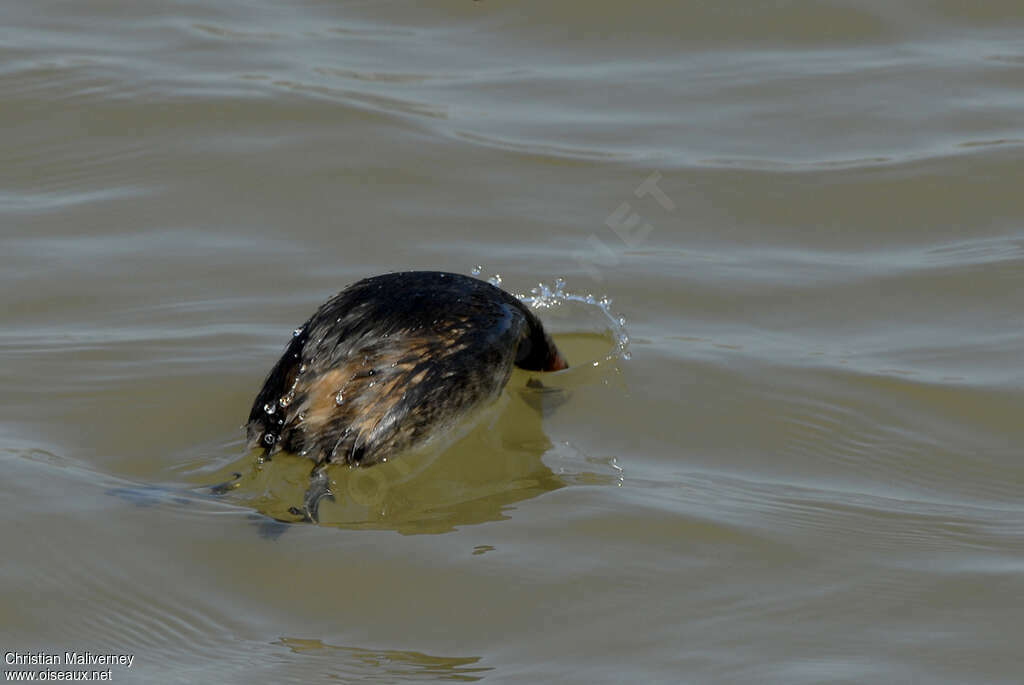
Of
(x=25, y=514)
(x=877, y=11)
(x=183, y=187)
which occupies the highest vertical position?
(x=877, y=11)

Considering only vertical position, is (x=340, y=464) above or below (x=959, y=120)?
below

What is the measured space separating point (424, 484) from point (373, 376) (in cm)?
47

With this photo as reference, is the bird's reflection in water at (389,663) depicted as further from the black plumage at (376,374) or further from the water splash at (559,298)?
the water splash at (559,298)

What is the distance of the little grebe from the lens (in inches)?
229

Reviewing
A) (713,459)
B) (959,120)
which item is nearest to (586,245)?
(713,459)

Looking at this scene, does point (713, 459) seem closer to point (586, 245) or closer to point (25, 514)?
point (586, 245)

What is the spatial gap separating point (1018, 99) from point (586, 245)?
3.54 m

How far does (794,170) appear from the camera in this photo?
29.1 ft

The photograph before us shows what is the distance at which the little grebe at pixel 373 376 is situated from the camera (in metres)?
5.82

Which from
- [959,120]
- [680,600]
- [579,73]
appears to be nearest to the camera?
[680,600]

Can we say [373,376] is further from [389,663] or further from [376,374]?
[389,663]

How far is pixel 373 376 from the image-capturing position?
231 inches

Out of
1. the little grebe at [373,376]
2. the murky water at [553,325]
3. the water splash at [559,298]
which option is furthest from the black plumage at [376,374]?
the water splash at [559,298]

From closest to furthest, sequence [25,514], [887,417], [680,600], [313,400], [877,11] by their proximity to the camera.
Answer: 1. [680,600]
2. [25,514]
3. [313,400]
4. [887,417]
5. [877,11]
